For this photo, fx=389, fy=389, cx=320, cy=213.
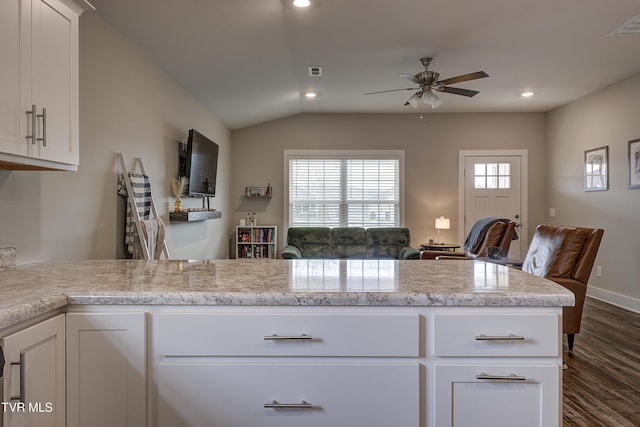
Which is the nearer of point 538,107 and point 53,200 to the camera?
point 53,200

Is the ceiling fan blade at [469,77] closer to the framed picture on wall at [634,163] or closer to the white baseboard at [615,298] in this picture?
the framed picture on wall at [634,163]

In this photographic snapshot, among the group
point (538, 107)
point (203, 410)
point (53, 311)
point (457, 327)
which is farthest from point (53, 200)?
point (538, 107)

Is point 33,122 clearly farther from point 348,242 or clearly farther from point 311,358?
point 348,242

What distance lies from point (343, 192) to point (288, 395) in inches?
204

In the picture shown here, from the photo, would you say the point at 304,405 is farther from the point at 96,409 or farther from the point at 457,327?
the point at 96,409

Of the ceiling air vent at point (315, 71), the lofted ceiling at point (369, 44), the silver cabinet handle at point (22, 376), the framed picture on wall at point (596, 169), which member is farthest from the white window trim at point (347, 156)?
the silver cabinet handle at point (22, 376)

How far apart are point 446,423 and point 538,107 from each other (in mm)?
5941

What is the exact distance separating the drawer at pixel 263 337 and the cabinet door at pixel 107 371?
9 cm

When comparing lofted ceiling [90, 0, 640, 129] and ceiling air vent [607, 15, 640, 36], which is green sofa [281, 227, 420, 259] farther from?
ceiling air vent [607, 15, 640, 36]

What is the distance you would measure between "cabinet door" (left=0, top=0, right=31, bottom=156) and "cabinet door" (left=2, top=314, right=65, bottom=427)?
0.71 meters

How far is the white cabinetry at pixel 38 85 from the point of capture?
1386 mm

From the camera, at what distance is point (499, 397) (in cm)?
117

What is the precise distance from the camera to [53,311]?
3.77 feet

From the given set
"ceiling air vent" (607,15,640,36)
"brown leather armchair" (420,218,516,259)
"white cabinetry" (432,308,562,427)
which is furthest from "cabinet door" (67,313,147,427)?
"ceiling air vent" (607,15,640,36)
